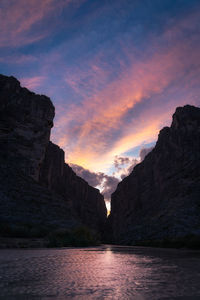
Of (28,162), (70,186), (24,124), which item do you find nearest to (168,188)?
(28,162)

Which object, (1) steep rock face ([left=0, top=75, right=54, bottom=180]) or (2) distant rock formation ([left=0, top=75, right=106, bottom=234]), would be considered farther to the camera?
(1) steep rock face ([left=0, top=75, right=54, bottom=180])

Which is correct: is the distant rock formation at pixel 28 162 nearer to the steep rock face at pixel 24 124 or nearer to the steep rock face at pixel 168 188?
the steep rock face at pixel 24 124

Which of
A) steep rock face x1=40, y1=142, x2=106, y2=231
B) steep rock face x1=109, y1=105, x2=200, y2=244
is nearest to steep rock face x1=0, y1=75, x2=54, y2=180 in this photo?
steep rock face x1=40, y1=142, x2=106, y2=231

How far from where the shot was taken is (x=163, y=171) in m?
82.8

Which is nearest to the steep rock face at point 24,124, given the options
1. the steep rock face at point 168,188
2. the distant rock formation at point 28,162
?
the distant rock formation at point 28,162

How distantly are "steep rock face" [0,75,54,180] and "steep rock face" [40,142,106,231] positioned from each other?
26144 millimetres

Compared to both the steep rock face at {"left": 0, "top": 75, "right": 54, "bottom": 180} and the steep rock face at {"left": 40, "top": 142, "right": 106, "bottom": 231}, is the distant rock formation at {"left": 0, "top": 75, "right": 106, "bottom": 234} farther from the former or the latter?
the steep rock face at {"left": 40, "top": 142, "right": 106, "bottom": 231}

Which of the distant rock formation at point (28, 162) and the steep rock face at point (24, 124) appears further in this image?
the steep rock face at point (24, 124)

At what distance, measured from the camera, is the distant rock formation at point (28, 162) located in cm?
3862

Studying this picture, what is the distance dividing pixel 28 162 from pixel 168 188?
40.3 m

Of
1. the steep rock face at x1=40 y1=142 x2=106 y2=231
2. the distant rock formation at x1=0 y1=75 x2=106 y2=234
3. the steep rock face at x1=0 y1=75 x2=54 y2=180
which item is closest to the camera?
the distant rock formation at x1=0 y1=75 x2=106 y2=234

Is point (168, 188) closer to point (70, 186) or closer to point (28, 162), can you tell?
point (28, 162)

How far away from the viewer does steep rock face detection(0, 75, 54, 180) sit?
59406mm

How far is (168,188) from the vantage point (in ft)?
237
